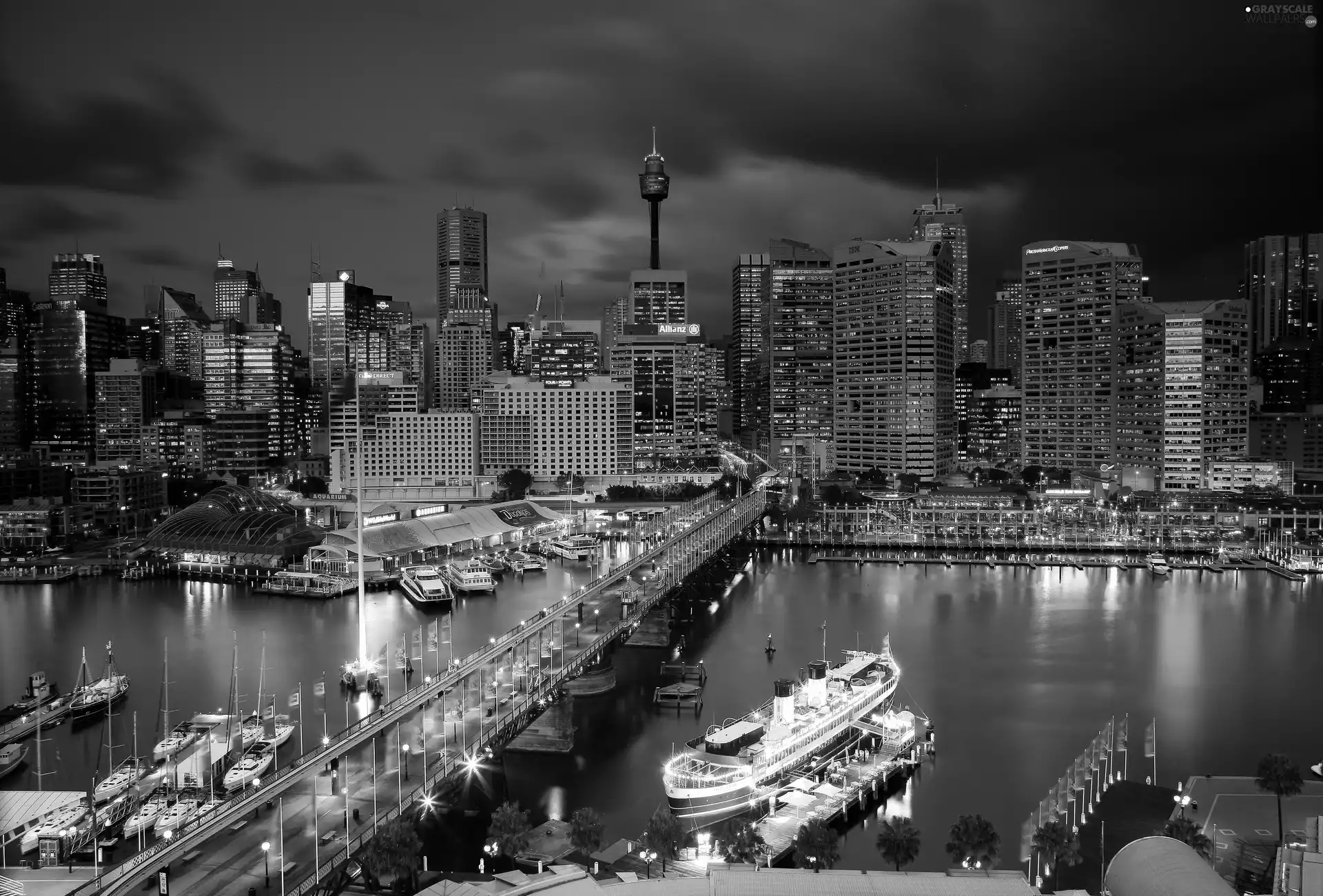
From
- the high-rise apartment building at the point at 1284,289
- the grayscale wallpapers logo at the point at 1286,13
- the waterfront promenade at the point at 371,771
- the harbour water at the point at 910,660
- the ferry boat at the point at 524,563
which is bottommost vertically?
the harbour water at the point at 910,660

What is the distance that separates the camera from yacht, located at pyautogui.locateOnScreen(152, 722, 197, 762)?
46.1 feet

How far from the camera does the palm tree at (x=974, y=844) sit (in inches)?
388

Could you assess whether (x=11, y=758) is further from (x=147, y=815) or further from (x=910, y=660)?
(x=910, y=660)

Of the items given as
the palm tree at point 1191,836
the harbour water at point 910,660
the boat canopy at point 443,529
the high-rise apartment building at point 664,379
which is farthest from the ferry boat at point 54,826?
the high-rise apartment building at point 664,379

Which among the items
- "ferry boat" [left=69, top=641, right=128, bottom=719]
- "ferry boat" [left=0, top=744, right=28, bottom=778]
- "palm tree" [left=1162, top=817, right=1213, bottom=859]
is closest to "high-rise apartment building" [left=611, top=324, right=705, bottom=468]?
"ferry boat" [left=69, top=641, right=128, bottom=719]

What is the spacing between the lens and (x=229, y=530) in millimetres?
31000

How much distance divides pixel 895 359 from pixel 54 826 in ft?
155

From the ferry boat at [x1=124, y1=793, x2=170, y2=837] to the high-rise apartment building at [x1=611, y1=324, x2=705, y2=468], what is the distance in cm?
5473

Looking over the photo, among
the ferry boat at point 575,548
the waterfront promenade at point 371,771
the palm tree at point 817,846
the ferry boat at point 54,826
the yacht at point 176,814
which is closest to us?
the waterfront promenade at point 371,771

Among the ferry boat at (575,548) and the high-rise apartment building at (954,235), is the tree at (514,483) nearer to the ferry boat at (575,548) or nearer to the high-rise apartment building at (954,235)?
the ferry boat at (575,548)

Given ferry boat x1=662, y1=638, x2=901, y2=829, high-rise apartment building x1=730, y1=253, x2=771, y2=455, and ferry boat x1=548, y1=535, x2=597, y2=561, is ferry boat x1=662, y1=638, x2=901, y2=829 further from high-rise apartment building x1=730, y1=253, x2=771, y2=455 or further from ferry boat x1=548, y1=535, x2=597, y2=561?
high-rise apartment building x1=730, y1=253, x2=771, y2=455

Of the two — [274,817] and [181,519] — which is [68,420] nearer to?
[181,519]

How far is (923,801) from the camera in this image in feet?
42.8

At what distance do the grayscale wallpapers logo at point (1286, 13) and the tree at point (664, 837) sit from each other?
10452 mm
